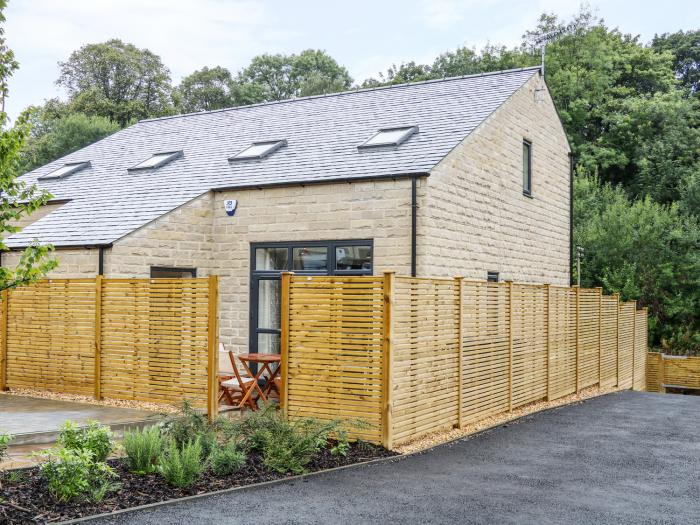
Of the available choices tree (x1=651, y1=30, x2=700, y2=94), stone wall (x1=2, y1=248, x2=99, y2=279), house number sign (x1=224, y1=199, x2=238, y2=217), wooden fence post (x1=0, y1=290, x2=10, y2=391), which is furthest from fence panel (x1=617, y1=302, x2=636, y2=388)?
tree (x1=651, y1=30, x2=700, y2=94)

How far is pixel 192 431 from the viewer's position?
7.61m

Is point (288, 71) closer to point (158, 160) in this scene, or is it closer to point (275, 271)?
point (158, 160)

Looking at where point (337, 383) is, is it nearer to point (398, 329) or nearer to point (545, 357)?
point (398, 329)

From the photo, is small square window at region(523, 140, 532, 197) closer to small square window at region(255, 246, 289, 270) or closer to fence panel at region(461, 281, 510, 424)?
fence panel at region(461, 281, 510, 424)

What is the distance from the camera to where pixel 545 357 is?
512 inches

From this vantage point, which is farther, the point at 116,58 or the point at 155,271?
the point at 116,58

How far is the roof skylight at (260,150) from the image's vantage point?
50.1ft

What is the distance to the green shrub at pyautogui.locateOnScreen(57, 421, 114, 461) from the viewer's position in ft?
21.5

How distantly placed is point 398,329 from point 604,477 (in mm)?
2604

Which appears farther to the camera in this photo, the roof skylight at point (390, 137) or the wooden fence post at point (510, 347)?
the roof skylight at point (390, 137)

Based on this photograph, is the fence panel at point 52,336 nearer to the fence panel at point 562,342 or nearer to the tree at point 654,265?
the fence panel at point 562,342

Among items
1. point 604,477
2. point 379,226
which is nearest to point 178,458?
point 604,477

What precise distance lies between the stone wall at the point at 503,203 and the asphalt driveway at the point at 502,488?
375cm

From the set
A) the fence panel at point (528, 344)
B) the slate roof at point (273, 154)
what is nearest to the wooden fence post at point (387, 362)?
the fence panel at point (528, 344)
